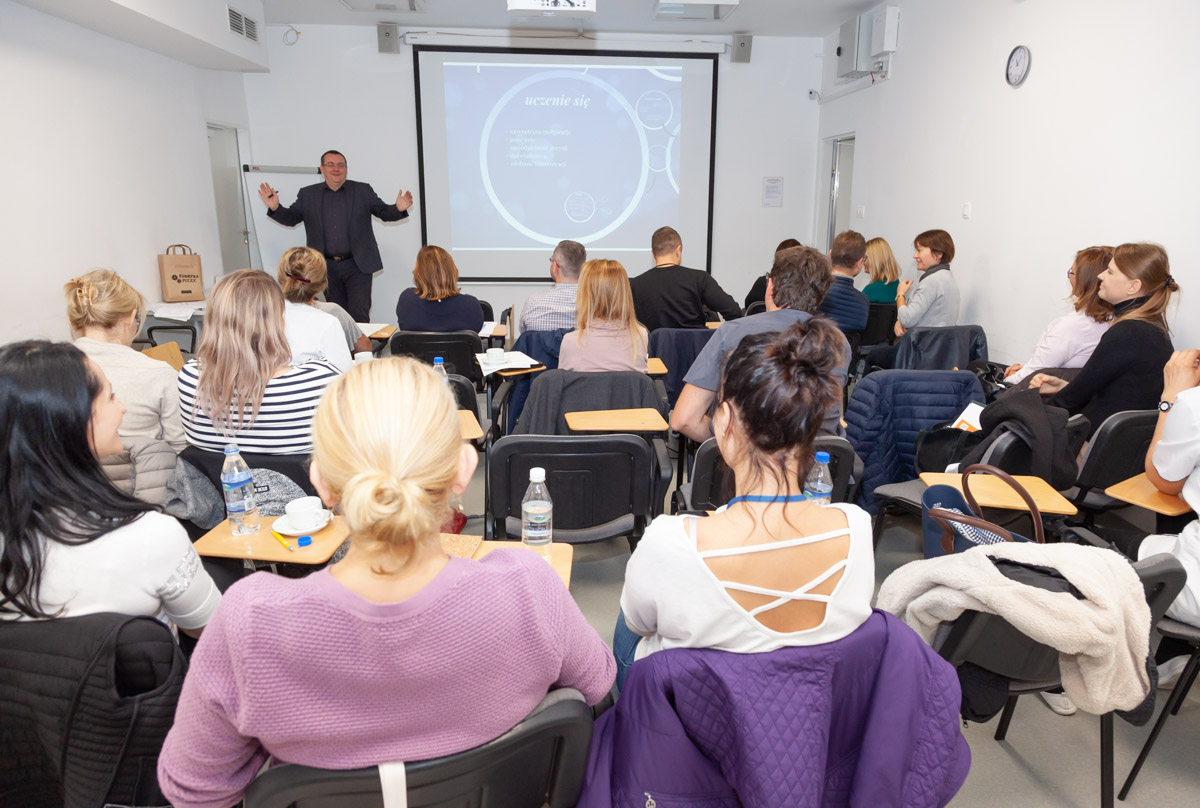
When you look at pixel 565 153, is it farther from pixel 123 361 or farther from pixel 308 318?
pixel 123 361

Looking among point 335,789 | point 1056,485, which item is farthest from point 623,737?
point 1056,485

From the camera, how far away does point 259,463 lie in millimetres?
2053

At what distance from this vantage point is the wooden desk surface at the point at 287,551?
165 centimetres

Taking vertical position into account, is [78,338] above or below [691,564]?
above

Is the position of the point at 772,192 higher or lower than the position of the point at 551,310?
higher

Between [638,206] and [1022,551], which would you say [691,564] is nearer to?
[1022,551]

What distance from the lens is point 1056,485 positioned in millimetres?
2660

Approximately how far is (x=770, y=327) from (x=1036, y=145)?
2926 millimetres

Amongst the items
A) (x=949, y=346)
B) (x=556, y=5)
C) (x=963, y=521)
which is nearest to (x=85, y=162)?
(x=556, y=5)

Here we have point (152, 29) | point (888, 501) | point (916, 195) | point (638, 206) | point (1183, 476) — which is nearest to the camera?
point (1183, 476)

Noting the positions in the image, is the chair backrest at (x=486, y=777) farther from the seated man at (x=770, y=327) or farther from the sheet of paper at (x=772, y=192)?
the sheet of paper at (x=772, y=192)

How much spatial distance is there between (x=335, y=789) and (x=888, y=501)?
2494mm

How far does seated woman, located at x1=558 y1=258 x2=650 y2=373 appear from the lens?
325 centimetres

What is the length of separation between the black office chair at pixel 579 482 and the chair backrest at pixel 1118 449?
5.51 ft
